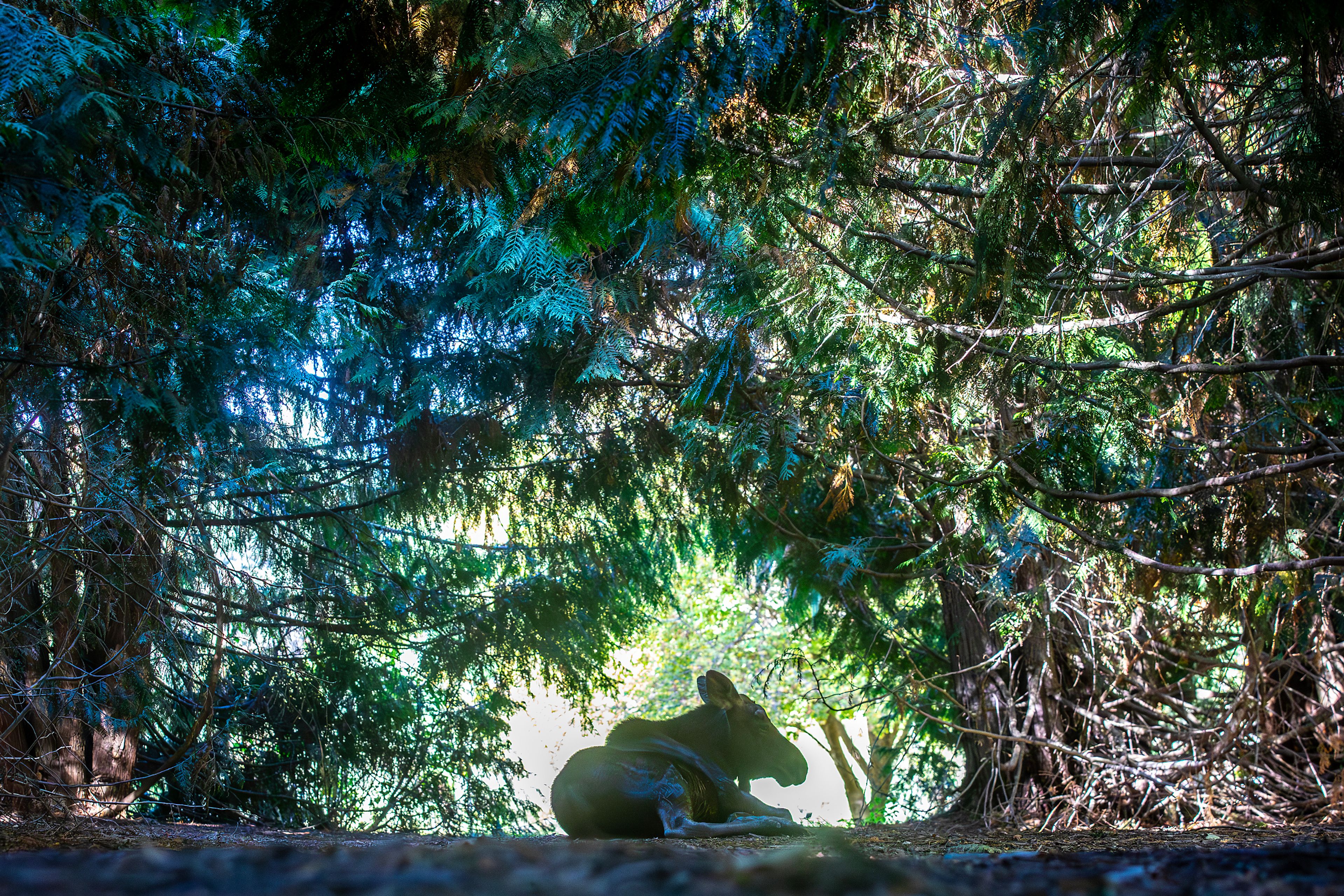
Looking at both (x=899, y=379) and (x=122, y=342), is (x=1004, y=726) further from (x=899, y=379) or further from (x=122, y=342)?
(x=122, y=342)

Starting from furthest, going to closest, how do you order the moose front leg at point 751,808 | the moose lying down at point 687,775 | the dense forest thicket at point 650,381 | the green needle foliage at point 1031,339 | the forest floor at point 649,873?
1. the moose front leg at point 751,808
2. the moose lying down at point 687,775
3. the dense forest thicket at point 650,381
4. the green needle foliage at point 1031,339
5. the forest floor at point 649,873

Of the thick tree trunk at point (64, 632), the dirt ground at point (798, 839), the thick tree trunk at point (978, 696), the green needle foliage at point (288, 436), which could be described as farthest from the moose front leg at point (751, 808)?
the thick tree trunk at point (64, 632)

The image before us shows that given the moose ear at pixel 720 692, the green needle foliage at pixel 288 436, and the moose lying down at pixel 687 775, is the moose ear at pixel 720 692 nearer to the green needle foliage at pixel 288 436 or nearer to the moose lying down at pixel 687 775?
the moose lying down at pixel 687 775

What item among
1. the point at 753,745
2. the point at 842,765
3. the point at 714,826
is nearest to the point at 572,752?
the point at 842,765

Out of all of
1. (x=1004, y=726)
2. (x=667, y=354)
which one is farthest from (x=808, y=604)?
(x=667, y=354)

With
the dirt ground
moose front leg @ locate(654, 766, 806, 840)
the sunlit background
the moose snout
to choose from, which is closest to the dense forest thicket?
the dirt ground

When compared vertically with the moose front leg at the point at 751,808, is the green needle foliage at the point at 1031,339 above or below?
above

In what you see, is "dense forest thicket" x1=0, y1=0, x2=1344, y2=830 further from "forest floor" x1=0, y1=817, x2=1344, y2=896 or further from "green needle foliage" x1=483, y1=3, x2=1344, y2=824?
"forest floor" x1=0, y1=817, x2=1344, y2=896

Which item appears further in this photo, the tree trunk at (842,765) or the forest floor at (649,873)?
the tree trunk at (842,765)

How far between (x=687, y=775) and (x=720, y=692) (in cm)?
94

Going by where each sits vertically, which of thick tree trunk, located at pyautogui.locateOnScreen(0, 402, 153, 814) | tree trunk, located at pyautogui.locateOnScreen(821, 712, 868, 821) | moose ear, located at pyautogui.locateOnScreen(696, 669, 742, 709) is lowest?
tree trunk, located at pyautogui.locateOnScreen(821, 712, 868, 821)

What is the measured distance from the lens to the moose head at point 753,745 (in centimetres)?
598

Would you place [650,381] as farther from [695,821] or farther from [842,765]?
[842,765]

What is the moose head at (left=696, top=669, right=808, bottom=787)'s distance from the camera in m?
5.98
